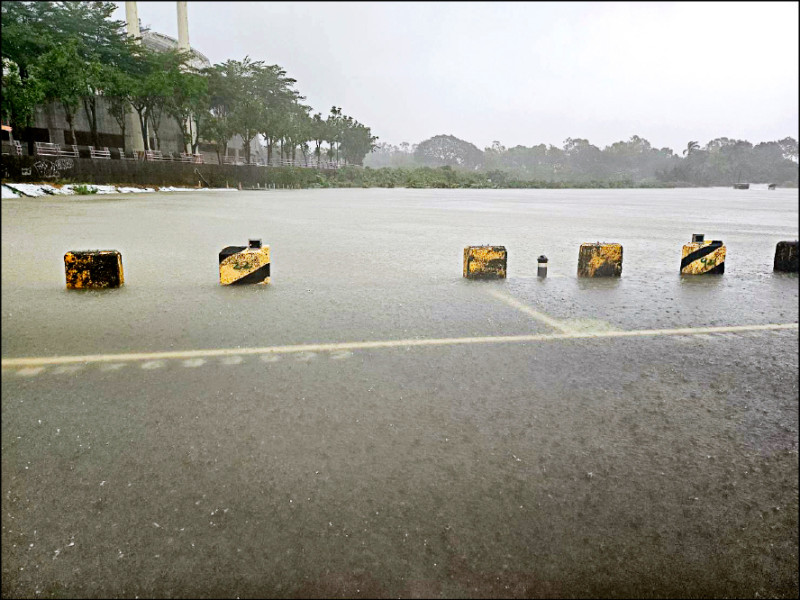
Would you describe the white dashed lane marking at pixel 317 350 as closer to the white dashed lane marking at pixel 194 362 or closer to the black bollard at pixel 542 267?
the white dashed lane marking at pixel 194 362

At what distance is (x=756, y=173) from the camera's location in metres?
5.12

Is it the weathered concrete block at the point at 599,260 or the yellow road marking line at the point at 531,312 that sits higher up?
the weathered concrete block at the point at 599,260

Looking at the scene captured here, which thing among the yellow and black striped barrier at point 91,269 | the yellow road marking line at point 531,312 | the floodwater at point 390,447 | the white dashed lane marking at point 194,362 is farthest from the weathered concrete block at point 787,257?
the yellow and black striped barrier at point 91,269

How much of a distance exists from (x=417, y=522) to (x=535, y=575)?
336 mm

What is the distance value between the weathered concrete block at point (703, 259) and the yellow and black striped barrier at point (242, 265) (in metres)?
4.15

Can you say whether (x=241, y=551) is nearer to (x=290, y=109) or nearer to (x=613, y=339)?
(x=613, y=339)

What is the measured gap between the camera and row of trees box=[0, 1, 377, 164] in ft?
65.6

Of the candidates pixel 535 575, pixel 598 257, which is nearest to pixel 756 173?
pixel 598 257

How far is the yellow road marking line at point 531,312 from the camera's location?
375 centimetres

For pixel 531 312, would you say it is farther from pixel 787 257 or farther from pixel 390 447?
pixel 787 257

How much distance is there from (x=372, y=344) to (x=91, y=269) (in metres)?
2.61

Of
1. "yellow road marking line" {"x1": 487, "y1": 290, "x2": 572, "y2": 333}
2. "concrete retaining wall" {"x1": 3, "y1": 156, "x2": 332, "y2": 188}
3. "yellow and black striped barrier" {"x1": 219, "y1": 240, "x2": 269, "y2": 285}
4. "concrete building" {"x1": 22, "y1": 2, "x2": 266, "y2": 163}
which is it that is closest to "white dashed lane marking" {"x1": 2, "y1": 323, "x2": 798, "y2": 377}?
"yellow road marking line" {"x1": 487, "y1": 290, "x2": 572, "y2": 333}

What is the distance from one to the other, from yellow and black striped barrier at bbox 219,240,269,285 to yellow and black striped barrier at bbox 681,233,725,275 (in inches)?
163

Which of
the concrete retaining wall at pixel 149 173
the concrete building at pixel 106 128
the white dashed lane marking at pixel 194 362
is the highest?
the concrete building at pixel 106 128
